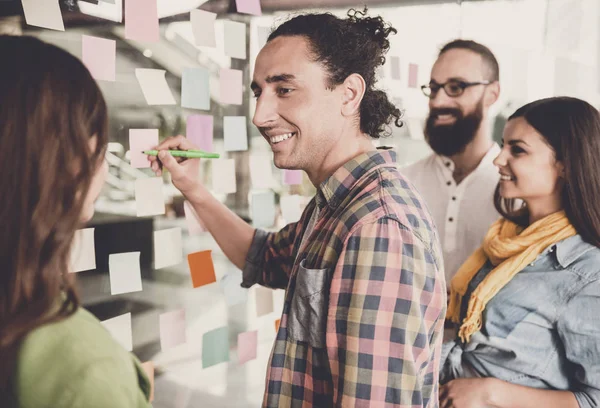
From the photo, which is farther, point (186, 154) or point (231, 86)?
point (231, 86)

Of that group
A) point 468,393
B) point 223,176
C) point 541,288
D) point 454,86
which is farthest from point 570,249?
point 223,176

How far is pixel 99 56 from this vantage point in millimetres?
1248

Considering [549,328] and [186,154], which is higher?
[186,154]

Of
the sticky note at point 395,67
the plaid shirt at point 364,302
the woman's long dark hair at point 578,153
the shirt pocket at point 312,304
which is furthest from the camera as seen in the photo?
the sticky note at point 395,67

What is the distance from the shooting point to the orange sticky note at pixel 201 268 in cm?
154

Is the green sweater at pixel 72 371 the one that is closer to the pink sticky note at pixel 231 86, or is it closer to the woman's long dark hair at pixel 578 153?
the pink sticky note at pixel 231 86

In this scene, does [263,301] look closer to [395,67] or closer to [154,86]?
[154,86]

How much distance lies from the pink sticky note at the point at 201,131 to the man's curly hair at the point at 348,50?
365 millimetres

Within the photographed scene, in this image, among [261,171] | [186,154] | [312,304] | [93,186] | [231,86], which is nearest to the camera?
[93,186]

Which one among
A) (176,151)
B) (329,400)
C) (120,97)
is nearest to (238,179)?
(176,151)

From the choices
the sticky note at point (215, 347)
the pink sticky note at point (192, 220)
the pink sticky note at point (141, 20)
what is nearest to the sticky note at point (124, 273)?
the pink sticky note at point (192, 220)

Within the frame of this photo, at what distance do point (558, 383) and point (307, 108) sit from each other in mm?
985

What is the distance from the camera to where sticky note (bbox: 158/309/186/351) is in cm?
148

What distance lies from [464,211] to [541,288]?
Result: 0.68 m
